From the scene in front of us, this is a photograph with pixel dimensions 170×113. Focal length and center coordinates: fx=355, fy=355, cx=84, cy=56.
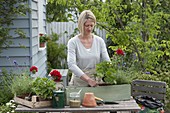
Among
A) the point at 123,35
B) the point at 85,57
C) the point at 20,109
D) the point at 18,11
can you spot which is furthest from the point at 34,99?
the point at 123,35

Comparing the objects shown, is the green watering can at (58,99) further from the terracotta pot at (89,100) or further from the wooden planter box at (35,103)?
the terracotta pot at (89,100)

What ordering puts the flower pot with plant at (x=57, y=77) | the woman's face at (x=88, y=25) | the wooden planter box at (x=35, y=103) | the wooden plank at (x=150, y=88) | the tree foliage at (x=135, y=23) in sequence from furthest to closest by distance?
1. the tree foliage at (x=135, y=23)
2. the wooden plank at (x=150, y=88)
3. the woman's face at (x=88, y=25)
4. the flower pot with plant at (x=57, y=77)
5. the wooden planter box at (x=35, y=103)

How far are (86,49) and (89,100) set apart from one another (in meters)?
0.88

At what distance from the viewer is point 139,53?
7.12 metres

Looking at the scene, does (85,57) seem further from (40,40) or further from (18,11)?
(40,40)

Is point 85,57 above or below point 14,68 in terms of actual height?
above

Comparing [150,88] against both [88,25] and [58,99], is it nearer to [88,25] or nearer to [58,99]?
[88,25]

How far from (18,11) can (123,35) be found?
223 cm

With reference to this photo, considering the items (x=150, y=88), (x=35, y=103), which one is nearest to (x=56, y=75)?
(x=35, y=103)

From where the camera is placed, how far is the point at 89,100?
3.23 m

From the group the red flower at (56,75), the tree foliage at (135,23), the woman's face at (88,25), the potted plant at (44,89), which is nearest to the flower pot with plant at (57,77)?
the red flower at (56,75)

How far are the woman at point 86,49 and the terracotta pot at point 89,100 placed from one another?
0.60m

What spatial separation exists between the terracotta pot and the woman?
1.96ft

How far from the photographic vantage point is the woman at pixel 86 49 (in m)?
3.85
